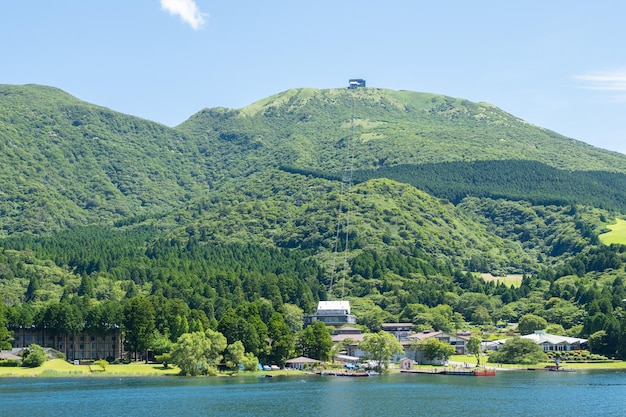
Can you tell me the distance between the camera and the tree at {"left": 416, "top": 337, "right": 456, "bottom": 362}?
161625 millimetres

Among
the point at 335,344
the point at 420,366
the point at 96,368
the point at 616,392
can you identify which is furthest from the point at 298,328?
the point at 616,392

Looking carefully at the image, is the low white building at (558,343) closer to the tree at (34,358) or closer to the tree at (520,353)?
the tree at (520,353)

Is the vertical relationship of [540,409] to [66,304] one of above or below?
below

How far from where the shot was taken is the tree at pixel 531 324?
188 metres

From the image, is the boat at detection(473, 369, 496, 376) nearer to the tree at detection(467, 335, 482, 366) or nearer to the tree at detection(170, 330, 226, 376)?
the tree at detection(467, 335, 482, 366)

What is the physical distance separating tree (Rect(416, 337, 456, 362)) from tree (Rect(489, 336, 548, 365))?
8.29 metres

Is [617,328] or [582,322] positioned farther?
[582,322]

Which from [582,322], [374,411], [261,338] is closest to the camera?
[374,411]

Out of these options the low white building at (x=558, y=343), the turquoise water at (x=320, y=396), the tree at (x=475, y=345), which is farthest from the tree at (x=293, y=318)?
the turquoise water at (x=320, y=396)

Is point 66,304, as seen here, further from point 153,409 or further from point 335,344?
point 153,409

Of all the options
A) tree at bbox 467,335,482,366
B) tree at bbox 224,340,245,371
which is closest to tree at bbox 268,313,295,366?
tree at bbox 224,340,245,371

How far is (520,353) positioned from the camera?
16262 cm

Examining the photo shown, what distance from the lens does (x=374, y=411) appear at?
97.2m

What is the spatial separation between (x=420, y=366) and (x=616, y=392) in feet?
168
